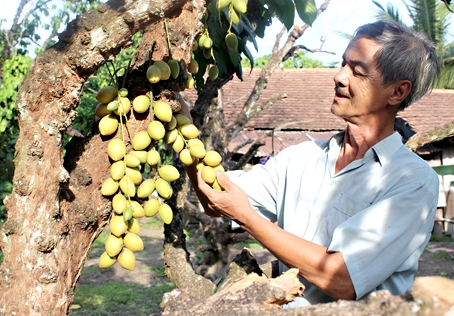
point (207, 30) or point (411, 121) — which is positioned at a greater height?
point (207, 30)

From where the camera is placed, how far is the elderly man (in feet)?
5.79

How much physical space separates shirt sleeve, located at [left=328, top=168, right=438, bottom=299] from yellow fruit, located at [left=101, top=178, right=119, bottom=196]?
2.43 ft

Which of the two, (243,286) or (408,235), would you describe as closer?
(243,286)

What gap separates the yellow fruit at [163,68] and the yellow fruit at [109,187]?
37 cm

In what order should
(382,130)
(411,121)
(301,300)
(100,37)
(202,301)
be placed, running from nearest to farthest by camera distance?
(202,301) < (100,37) < (301,300) < (382,130) < (411,121)

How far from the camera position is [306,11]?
2467 millimetres

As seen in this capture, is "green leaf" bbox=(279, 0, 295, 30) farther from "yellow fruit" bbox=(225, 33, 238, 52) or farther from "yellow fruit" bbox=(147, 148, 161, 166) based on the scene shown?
"yellow fruit" bbox=(147, 148, 161, 166)

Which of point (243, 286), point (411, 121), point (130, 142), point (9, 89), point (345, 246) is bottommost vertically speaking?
point (411, 121)

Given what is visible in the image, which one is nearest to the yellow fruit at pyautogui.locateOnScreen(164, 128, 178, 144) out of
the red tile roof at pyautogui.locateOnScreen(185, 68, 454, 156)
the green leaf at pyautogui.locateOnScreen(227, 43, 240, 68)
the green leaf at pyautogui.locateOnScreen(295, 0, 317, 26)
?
the green leaf at pyautogui.locateOnScreen(227, 43, 240, 68)

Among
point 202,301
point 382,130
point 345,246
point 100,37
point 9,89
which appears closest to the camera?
point 202,301

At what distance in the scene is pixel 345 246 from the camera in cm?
174

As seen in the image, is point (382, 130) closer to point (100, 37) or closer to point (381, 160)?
point (381, 160)

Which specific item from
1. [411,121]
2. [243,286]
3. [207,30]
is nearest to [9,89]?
[207,30]

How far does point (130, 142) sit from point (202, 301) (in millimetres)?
691
